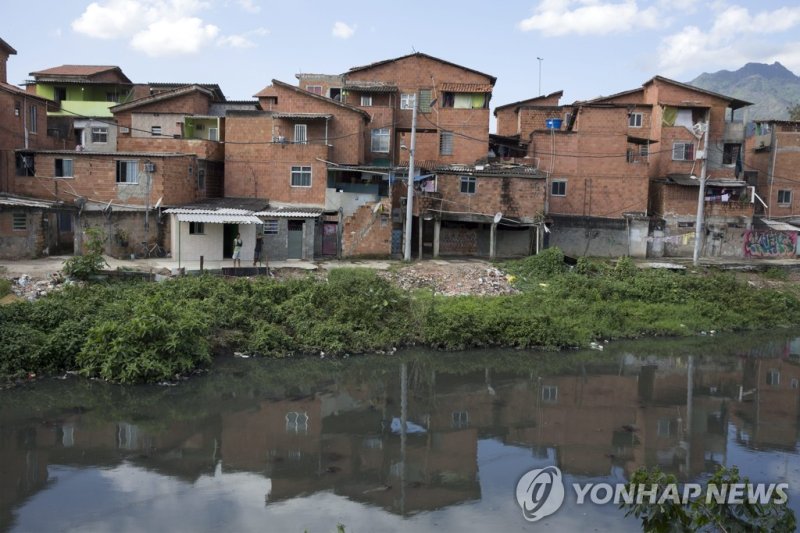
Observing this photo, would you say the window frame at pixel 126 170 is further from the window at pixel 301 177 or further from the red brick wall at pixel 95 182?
the window at pixel 301 177

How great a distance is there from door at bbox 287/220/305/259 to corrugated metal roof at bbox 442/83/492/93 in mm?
11659

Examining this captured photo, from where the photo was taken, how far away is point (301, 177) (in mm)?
29719

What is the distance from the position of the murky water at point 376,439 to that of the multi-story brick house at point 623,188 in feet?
41.3

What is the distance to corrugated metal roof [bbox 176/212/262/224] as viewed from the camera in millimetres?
24516

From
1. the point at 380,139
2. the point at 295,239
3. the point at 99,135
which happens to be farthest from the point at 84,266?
the point at 380,139

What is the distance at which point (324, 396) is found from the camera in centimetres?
1653

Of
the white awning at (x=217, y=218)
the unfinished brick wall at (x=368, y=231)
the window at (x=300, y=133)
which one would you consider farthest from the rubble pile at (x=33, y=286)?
the window at (x=300, y=133)

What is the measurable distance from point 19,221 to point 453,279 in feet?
49.0

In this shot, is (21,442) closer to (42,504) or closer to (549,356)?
(42,504)

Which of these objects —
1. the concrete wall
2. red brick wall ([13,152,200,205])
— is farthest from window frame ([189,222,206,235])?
the concrete wall

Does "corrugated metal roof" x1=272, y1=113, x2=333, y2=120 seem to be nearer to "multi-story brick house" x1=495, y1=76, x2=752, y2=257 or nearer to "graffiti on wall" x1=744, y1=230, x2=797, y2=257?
"multi-story brick house" x1=495, y1=76, x2=752, y2=257

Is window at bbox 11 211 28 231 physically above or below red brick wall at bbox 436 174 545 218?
below

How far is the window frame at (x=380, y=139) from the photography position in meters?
33.8

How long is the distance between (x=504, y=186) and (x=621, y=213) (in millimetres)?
6652
